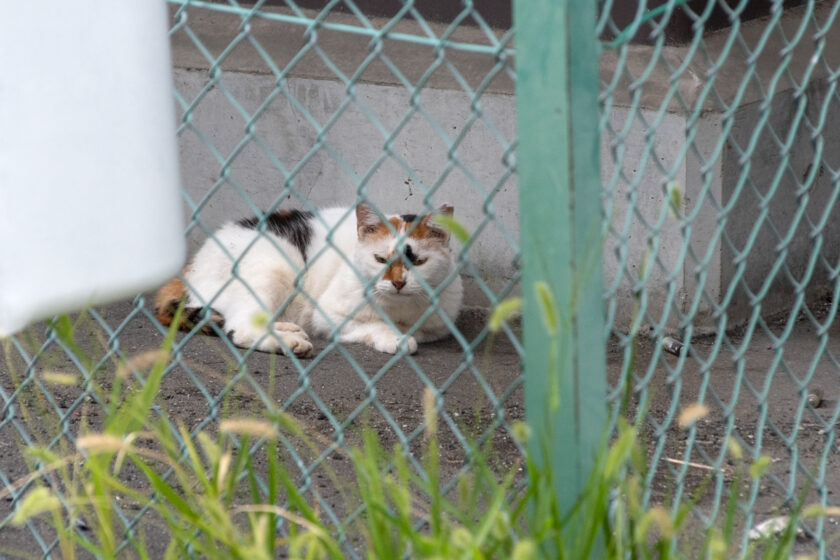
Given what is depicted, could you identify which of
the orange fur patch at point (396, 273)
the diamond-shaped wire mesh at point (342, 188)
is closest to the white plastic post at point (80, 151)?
the diamond-shaped wire mesh at point (342, 188)

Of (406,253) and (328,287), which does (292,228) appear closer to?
(328,287)

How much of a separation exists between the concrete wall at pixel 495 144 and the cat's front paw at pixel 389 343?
506 mm

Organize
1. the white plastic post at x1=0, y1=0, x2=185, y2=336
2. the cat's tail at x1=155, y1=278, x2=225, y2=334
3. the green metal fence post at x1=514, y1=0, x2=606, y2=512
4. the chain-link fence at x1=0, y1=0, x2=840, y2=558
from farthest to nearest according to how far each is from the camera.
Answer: the cat's tail at x1=155, y1=278, x2=225, y2=334 → the chain-link fence at x1=0, y1=0, x2=840, y2=558 → the white plastic post at x1=0, y1=0, x2=185, y2=336 → the green metal fence post at x1=514, y1=0, x2=606, y2=512

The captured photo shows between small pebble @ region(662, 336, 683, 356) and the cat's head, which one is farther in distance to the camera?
the cat's head

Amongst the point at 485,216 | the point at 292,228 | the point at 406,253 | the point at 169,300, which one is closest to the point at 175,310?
the point at 169,300

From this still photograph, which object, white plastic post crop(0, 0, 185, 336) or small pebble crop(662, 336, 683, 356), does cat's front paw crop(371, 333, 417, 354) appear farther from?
white plastic post crop(0, 0, 185, 336)

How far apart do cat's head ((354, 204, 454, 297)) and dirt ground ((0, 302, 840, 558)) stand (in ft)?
0.93

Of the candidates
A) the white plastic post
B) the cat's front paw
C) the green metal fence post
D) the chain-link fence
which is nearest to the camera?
the green metal fence post

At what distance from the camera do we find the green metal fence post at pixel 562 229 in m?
1.42

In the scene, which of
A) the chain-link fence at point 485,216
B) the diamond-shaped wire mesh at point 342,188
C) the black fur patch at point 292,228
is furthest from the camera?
the black fur patch at point 292,228

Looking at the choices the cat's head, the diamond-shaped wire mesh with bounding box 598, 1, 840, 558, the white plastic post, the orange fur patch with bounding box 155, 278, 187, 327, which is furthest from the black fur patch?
the white plastic post

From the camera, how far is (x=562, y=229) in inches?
57.4

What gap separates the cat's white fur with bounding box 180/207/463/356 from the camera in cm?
422

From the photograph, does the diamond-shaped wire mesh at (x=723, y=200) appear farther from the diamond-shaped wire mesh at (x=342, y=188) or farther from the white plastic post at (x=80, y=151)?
the white plastic post at (x=80, y=151)
